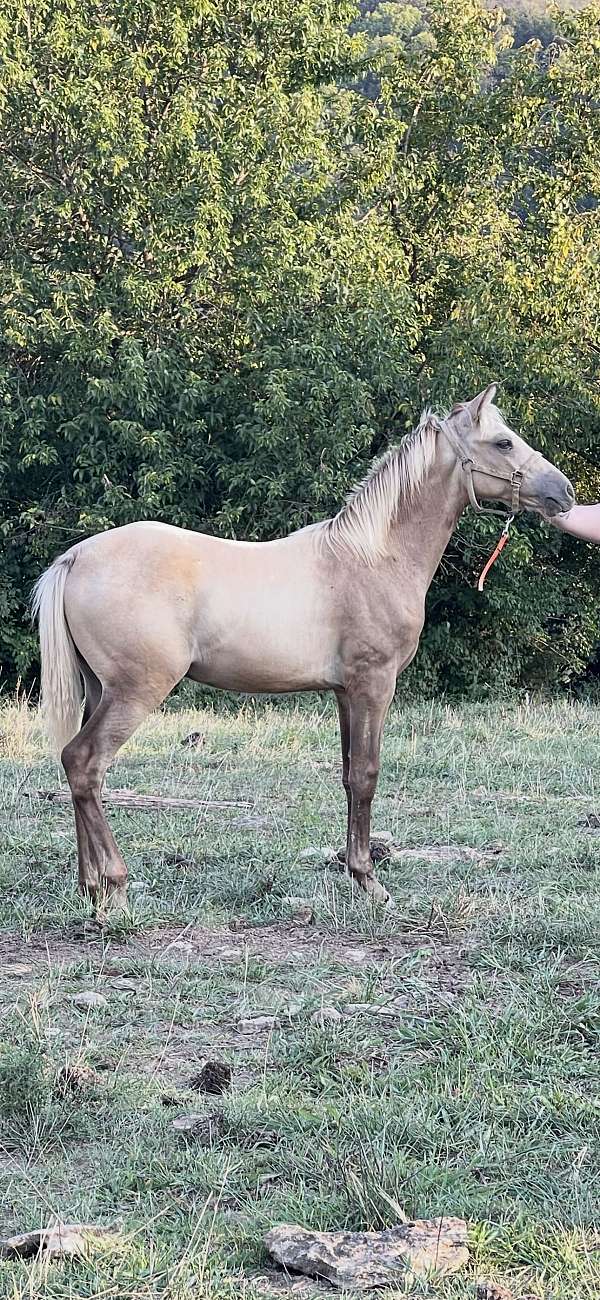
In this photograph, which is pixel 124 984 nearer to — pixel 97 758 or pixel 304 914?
pixel 304 914

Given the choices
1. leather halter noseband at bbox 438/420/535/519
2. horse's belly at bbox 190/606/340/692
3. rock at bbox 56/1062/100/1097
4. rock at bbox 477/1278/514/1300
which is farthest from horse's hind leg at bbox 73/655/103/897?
rock at bbox 477/1278/514/1300

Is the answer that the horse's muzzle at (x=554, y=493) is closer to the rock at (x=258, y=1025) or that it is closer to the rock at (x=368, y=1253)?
the rock at (x=258, y=1025)

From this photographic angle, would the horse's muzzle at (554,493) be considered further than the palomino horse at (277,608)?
Yes

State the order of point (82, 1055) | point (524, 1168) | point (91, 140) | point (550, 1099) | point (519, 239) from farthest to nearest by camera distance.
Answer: point (519, 239), point (91, 140), point (82, 1055), point (550, 1099), point (524, 1168)

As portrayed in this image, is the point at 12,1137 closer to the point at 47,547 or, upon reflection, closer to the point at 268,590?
the point at 268,590

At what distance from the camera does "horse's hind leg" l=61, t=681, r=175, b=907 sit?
532 cm

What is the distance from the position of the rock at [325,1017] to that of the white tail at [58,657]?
6.68ft

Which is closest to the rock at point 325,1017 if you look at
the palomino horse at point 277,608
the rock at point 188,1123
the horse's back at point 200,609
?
the rock at point 188,1123

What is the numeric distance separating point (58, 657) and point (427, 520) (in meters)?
1.84

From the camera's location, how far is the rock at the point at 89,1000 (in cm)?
409

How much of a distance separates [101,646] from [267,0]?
14.2 metres

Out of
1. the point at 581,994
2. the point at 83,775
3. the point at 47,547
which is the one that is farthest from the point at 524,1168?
the point at 47,547

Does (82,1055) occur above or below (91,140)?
below

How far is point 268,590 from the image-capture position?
550cm
